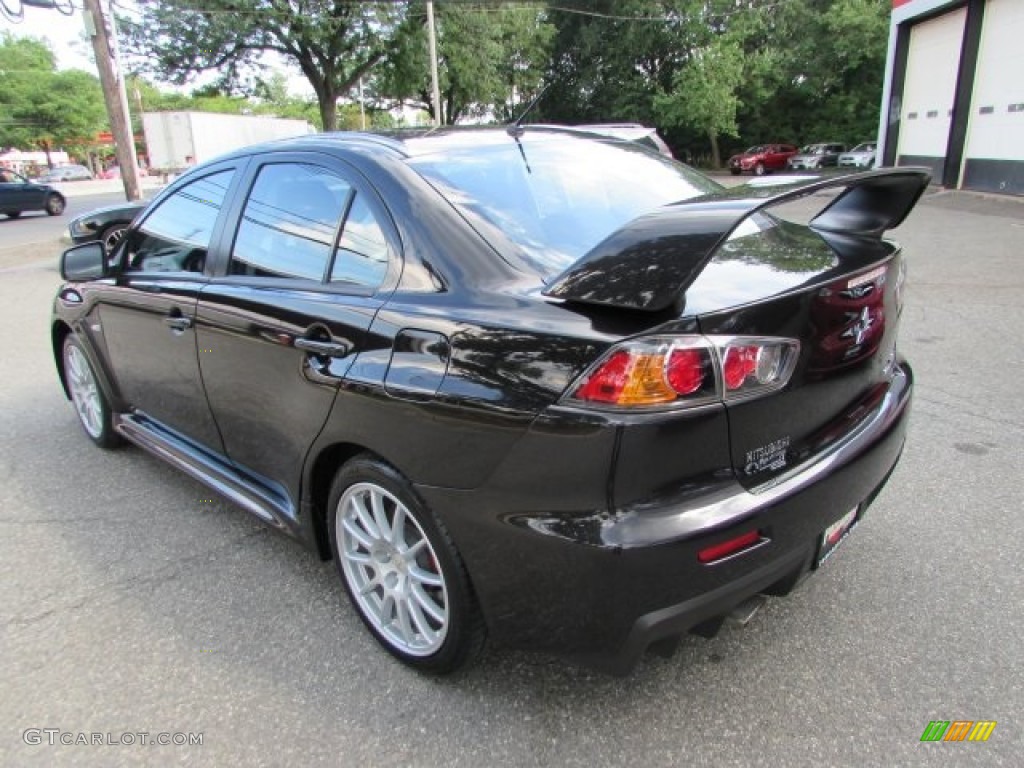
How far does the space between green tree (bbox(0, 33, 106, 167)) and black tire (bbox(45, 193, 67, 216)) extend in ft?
141

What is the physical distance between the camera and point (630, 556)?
169cm

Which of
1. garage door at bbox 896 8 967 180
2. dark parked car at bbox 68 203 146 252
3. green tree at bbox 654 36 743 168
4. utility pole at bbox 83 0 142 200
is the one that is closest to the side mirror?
dark parked car at bbox 68 203 146 252

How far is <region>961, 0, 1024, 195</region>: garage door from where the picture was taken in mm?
16109

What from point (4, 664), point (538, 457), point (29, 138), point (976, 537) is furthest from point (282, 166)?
point (29, 138)

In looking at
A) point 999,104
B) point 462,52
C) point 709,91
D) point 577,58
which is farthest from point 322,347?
point 577,58

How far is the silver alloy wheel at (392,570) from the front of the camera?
221cm

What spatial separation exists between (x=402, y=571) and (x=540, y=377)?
880 mm

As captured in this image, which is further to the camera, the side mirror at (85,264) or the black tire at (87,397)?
the black tire at (87,397)

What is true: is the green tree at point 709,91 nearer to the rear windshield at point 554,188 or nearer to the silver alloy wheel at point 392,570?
the rear windshield at point 554,188

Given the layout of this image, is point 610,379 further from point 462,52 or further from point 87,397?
point 462,52

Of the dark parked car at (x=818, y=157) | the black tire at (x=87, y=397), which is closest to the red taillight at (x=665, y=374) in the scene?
the black tire at (x=87, y=397)

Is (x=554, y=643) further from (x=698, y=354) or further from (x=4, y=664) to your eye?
(x=4, y=664)

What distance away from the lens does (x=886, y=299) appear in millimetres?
2283

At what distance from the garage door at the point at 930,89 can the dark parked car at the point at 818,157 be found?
10.2m
